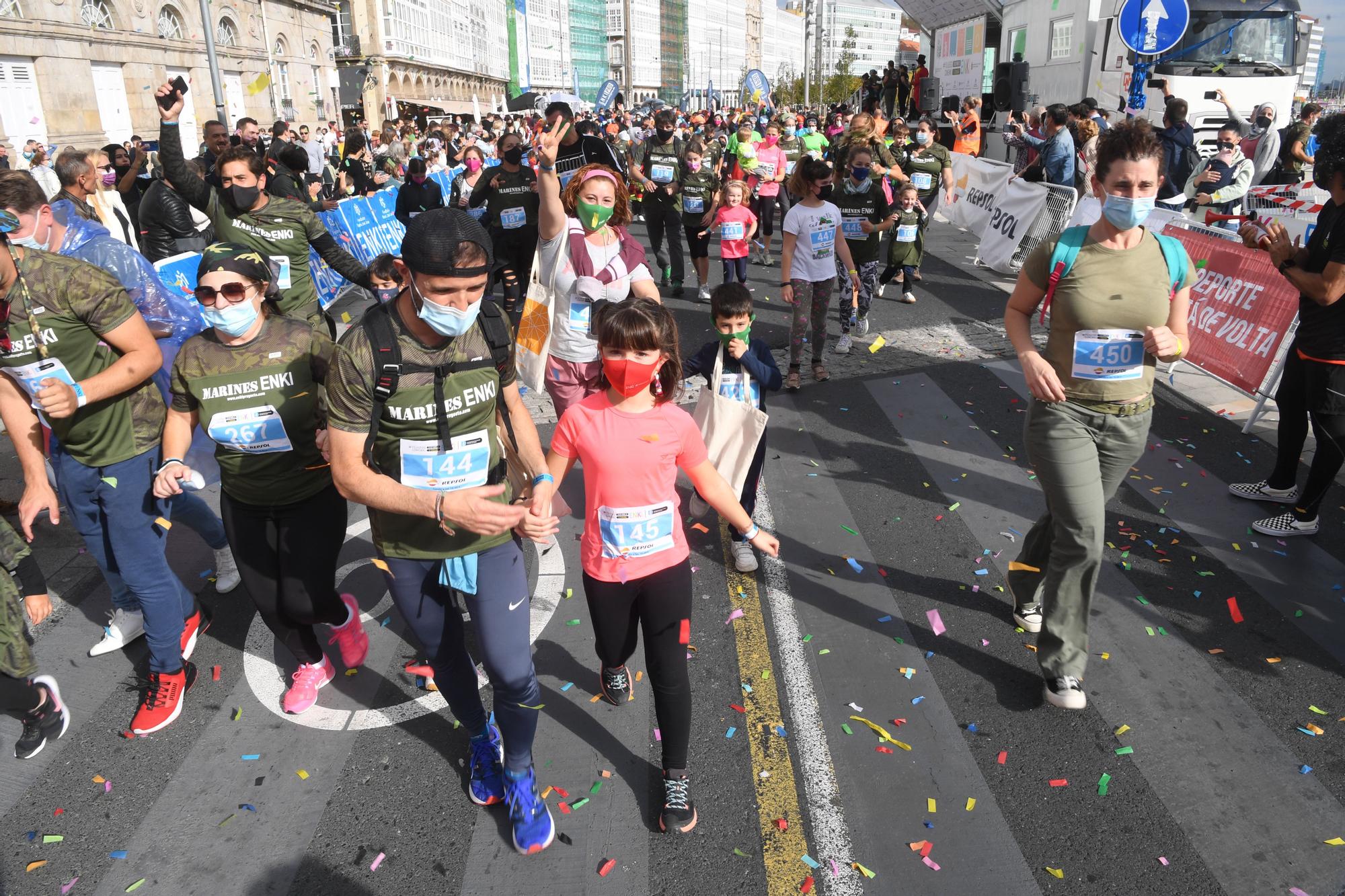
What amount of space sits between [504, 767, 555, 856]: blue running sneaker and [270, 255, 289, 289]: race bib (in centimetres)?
353

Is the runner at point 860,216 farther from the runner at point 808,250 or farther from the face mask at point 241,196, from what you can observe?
the face mask at point 241,196

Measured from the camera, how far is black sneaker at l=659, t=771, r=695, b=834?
313 centimetres

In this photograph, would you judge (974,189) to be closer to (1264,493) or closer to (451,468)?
(1264,493)

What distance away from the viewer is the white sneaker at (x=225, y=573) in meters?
4.89

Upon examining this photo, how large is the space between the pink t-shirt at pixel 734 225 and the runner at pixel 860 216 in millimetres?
1246

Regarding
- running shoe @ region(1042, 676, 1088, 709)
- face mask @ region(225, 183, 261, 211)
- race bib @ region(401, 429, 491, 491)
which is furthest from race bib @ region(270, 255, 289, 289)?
running shoe @ region(1042, 676, 1088, 709)

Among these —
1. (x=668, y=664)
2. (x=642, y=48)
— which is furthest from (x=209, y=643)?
(x=642, y=48)

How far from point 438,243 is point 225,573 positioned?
3.29 m

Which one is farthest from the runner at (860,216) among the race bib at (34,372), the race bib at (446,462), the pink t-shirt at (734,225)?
the race bib at (34,372)

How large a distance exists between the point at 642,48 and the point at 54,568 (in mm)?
154458

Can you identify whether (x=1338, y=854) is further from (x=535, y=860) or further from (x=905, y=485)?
(x=905, y=485)

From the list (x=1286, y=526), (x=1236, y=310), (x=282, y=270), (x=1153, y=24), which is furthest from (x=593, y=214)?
(x=1153, y=24)

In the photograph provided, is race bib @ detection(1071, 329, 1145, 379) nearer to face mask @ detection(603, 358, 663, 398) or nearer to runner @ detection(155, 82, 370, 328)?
face mask @ detection(603, 358, 663, 398)

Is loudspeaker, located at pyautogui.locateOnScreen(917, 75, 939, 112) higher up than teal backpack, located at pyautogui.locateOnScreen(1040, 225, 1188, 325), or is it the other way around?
loudspeaker, located at pyautogui.locateOnScreen(917, 75, 939, 112)
